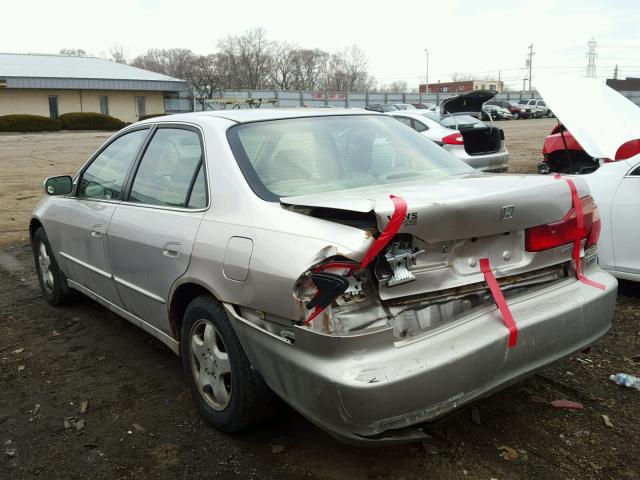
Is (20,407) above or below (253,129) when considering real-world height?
below

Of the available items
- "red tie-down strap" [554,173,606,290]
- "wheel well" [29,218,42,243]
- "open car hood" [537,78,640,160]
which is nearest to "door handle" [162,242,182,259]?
"red tie-down strap" [554,173,606,290]

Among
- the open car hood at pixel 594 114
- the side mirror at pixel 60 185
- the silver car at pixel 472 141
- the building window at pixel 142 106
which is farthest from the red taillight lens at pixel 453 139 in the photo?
the building window at pixel 142 106

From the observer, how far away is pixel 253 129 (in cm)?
331

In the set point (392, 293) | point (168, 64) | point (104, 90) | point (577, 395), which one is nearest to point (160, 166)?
point (392, 293)

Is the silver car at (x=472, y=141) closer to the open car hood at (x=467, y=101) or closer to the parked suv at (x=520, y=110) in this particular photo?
the open car hood at (x=467, y=101)

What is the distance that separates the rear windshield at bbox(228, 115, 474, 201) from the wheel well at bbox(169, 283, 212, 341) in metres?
0.62

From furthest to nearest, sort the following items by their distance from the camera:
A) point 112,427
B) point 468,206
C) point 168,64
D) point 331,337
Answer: point 168,64
point 112,427
point 468,206
point 331,337

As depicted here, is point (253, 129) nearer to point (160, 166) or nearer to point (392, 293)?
point (160, 166)

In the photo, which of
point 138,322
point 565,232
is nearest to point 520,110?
point 565,232

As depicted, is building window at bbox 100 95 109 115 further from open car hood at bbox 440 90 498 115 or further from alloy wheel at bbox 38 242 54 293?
alloy wheel at bbox 38 242 54 293

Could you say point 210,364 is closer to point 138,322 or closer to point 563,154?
point 138,322

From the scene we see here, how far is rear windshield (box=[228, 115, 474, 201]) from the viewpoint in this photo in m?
3.02

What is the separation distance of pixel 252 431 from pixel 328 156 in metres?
1.50

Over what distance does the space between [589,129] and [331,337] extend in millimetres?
3410
